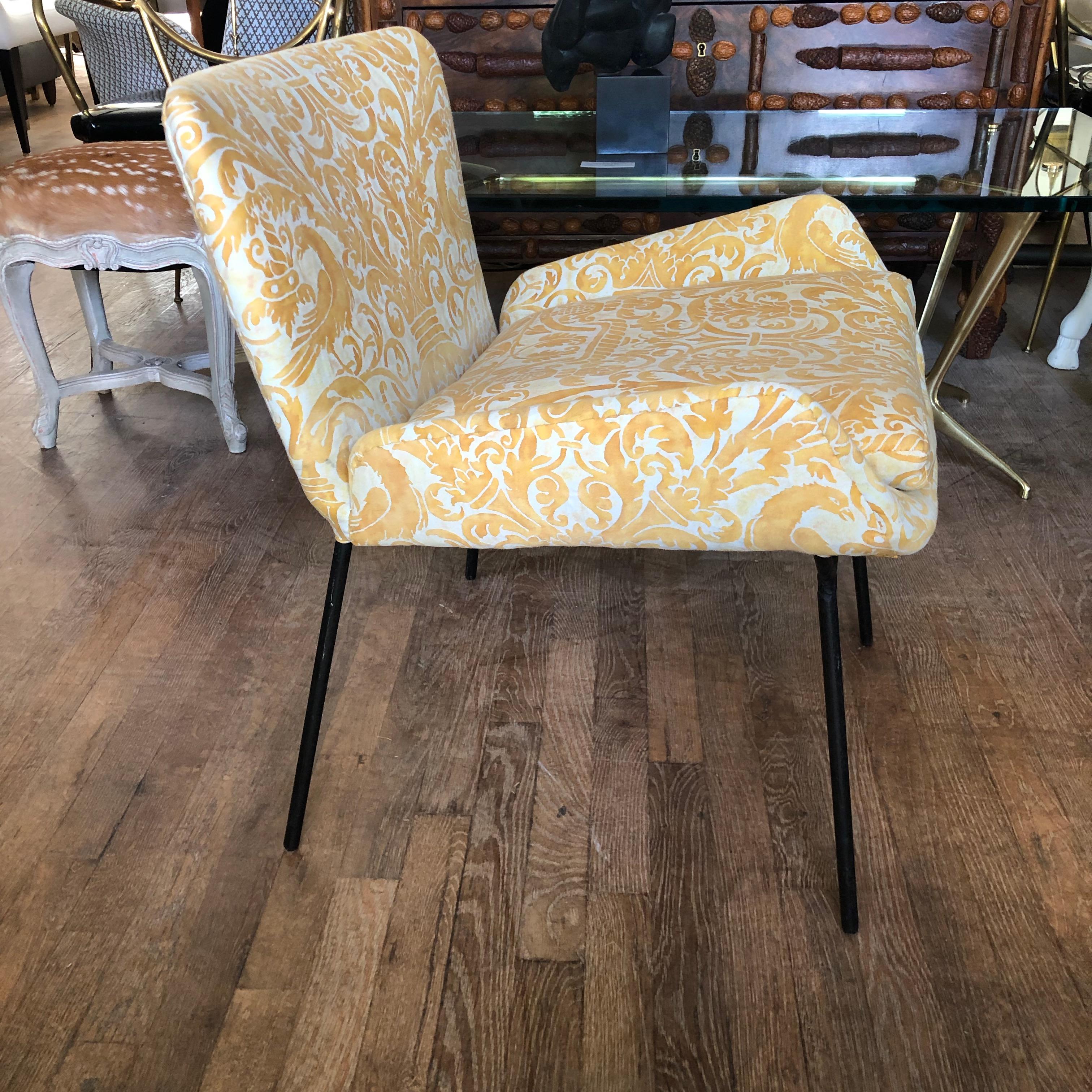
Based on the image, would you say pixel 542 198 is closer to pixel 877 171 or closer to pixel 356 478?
pixel 877 171

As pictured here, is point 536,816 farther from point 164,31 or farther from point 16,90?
point 16,90

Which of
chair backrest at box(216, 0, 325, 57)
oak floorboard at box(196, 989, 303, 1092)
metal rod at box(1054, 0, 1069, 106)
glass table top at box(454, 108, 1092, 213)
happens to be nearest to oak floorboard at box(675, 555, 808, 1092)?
oak floorboard at box(196, 989, 303, 1092)

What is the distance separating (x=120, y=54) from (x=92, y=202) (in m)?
1.50

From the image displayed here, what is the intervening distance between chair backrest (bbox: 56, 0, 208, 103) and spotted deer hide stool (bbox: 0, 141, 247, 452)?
1116 millimetres

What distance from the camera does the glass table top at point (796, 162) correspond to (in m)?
1.60

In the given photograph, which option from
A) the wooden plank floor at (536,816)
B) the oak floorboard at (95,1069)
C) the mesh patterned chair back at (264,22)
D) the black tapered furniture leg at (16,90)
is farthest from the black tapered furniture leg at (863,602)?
the black tapered furniture leg at (16,90)

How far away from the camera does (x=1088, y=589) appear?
62.8 inches

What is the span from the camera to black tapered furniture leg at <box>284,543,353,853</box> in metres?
1.10

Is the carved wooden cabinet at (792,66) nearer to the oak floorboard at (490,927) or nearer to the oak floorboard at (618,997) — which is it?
the oak floorboard at (490,927)

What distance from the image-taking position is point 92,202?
1841 millimetres

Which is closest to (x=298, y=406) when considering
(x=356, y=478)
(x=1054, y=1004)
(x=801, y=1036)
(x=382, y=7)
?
(x=356, y=478)

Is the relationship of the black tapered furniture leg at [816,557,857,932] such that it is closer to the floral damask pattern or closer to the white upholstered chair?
the floral damask pattern

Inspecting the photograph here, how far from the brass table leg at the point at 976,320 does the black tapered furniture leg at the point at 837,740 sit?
862 mm

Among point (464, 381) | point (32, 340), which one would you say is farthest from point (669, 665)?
point (32, 340)
